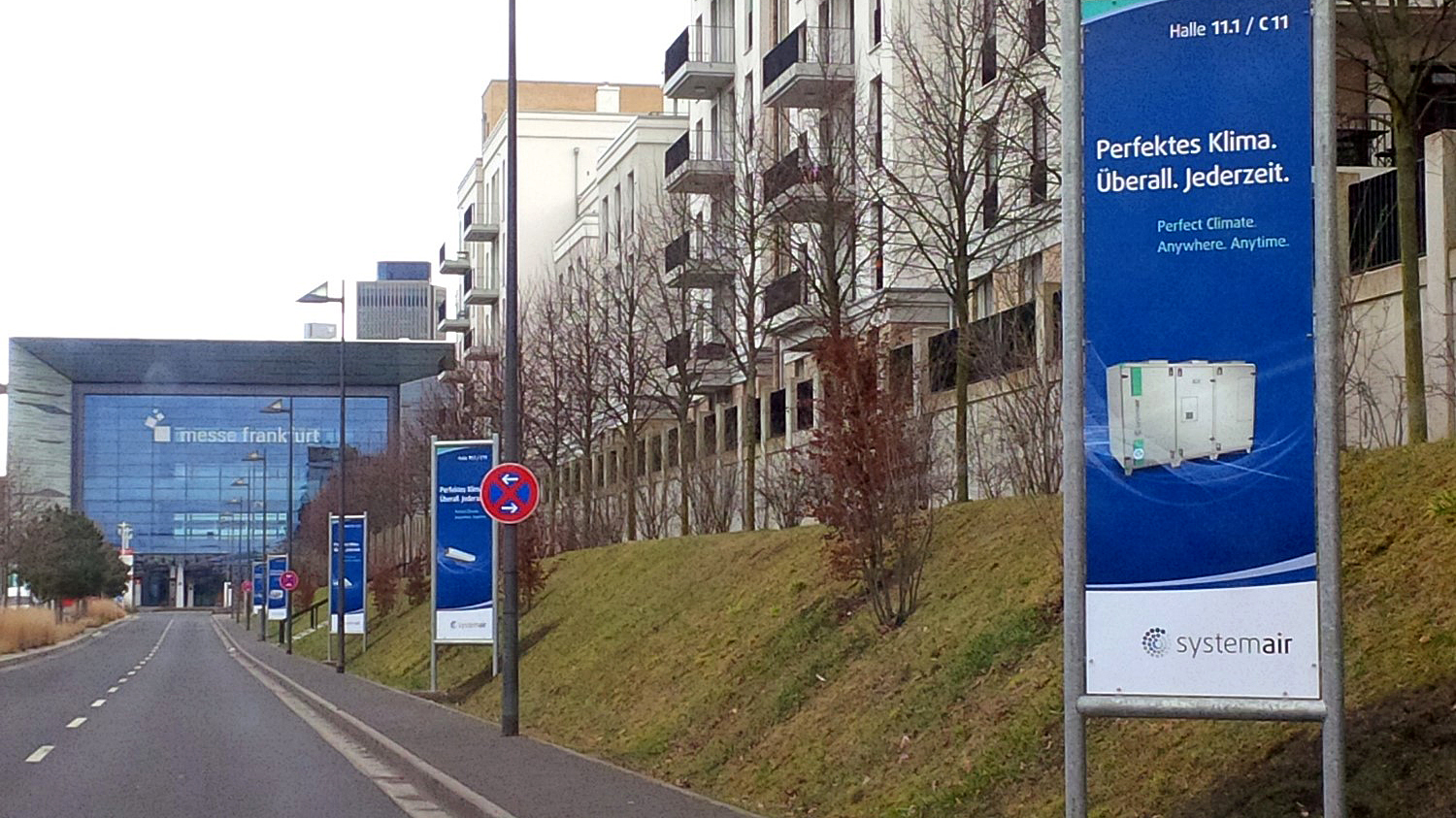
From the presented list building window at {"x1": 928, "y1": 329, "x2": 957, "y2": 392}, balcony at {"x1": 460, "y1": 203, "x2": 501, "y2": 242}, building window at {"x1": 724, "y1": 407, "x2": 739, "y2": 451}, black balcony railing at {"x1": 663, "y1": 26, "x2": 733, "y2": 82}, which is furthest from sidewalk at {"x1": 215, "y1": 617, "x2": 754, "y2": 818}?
balcony at {"x1": 460, "y1": 203, "x2": 501, "y2": 242}

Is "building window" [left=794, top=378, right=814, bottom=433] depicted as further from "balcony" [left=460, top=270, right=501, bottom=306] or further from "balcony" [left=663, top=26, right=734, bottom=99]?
"balcony" [left=460, top=270, right=501, bottom=306]

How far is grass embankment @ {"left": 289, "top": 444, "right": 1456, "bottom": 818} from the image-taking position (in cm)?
926

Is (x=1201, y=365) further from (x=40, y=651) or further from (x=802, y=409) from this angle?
(x=40, y=651)

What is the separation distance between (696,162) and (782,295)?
44.7 feet

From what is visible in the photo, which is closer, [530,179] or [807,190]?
[807,190]

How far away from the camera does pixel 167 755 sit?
21.0m

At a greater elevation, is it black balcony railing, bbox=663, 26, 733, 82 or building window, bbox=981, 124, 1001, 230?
black balcony railing, bbox=663, 26, 733, 82

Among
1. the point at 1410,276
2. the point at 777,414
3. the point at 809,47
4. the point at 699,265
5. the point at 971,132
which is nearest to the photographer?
the point at 1410,276

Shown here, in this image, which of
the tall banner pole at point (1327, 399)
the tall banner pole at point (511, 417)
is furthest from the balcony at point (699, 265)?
the tall banner pole at point (1327, 399)

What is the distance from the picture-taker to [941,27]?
23125mm

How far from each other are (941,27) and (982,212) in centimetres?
269

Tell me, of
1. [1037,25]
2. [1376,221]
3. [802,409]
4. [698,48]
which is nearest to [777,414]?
[802,409]

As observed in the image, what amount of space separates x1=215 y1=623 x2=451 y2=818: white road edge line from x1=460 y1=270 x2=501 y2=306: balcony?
167 ft

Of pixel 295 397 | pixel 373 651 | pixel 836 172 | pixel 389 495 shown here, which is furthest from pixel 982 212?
pixel 295 397
